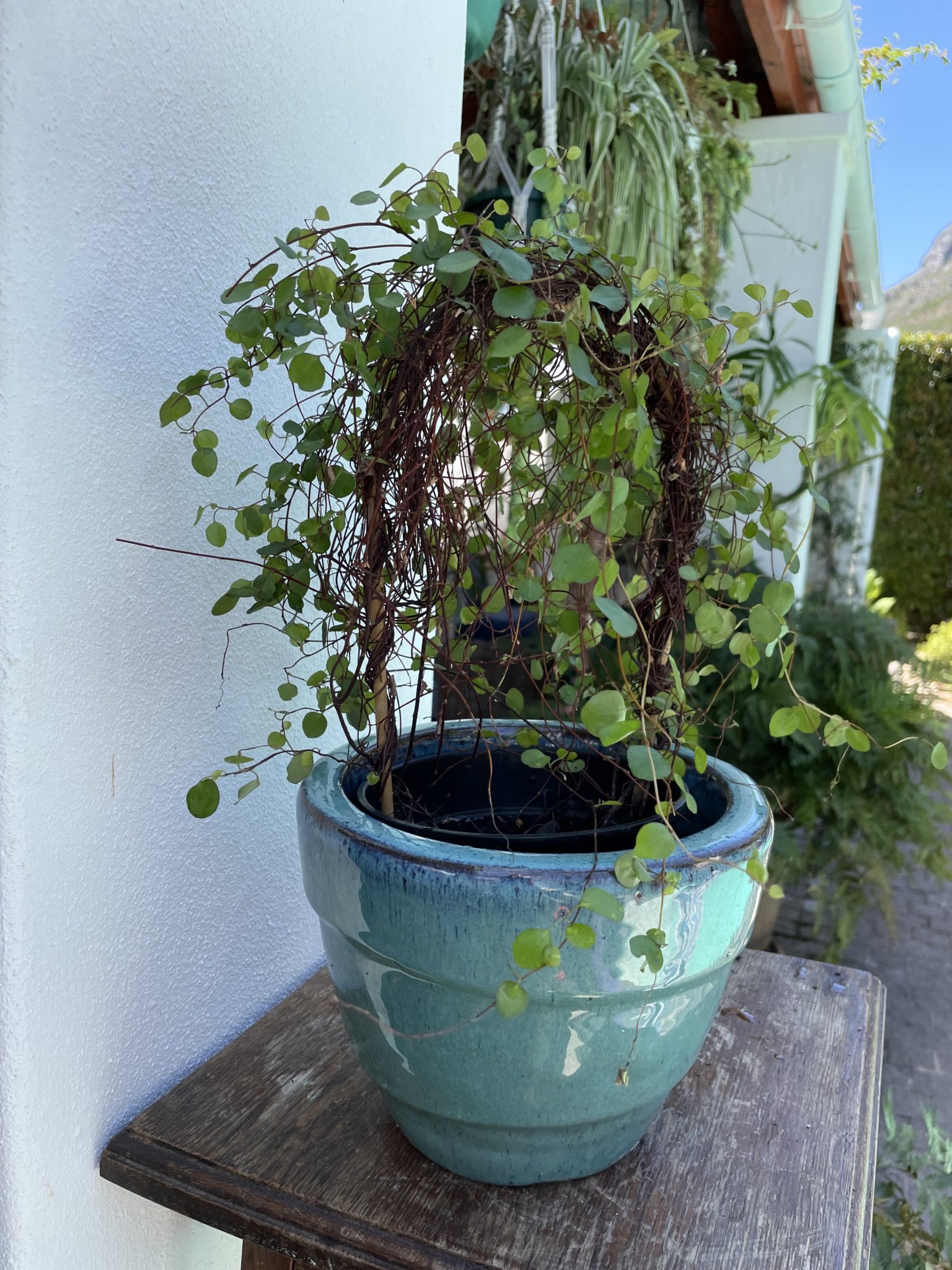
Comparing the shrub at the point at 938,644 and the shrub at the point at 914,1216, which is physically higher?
the shrub at the point at 914,1216

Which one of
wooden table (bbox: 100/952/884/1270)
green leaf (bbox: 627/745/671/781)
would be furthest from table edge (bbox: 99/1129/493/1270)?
green leaf (bbox: 627/745/671/781)

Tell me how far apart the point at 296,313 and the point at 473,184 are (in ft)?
5.14

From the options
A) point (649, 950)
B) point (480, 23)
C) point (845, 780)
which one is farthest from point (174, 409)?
point (845, 780)

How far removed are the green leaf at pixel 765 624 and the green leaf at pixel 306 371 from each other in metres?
0.31

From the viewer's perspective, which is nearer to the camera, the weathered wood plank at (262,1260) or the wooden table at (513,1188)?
the wooden table at (513,1188)

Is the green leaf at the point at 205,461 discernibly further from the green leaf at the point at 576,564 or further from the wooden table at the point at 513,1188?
the wooden table at the point at 513,1188

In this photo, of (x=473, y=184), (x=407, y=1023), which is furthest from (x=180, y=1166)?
(x=473, y=184)

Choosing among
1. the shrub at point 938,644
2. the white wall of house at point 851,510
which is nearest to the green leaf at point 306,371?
the white wall of house at point 851,510

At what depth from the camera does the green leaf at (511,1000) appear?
1.57 feet

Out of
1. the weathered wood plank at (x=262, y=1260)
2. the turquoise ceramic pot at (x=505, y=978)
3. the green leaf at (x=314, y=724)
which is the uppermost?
the green leaf at (x=314, y=724)

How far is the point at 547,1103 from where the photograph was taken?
1.90ft

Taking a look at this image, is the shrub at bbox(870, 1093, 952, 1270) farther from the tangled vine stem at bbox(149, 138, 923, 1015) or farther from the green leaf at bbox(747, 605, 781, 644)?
Result: the green leaf at bbox(747, 605, 781, 644)

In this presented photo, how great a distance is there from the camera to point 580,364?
505 mm

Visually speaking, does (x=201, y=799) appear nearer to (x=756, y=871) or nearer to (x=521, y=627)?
(x=521, y=627)
